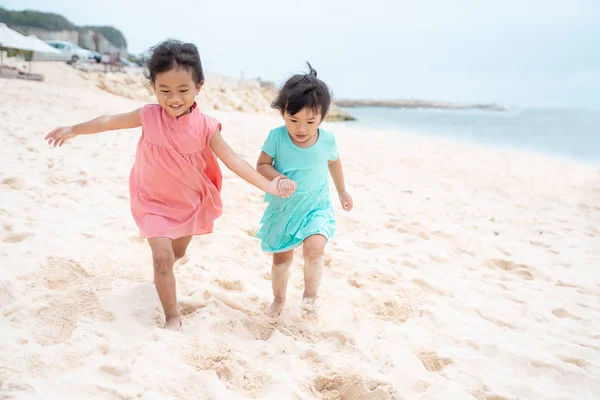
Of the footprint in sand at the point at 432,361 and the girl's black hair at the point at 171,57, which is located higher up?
the girl's black hair at the point at 171,57

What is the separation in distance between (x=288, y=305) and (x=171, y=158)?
1.12 meters

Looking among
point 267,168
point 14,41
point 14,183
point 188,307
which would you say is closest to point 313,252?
point 267,168

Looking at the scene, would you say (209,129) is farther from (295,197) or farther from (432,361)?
(432,361)

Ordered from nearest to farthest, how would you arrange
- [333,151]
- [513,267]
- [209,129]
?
[209,129] < [333,151] < [513,267]

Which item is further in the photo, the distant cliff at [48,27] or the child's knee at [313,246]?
the distant cliff at [48,27]

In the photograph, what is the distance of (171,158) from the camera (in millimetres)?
2445

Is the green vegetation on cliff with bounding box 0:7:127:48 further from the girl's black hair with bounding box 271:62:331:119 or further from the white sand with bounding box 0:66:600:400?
the girl's black hair with bounding box 271:62:331:119

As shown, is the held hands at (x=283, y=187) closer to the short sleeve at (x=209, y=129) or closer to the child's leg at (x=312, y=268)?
the child's leg at (x=312, y=268)

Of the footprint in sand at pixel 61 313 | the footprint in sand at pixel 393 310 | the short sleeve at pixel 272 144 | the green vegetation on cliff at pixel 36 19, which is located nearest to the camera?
the footprint in sand at pixel 61 313

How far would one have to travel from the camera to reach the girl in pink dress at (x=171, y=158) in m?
2.29

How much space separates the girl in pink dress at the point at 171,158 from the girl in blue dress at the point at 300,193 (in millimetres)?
227

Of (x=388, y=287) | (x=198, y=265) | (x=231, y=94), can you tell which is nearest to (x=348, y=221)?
(x=388, y=287)

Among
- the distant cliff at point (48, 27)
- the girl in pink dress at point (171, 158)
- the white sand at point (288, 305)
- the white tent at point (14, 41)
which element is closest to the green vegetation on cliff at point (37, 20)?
the distant cliff at point (48, 27)

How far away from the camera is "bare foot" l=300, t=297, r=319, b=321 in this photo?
254 cm
